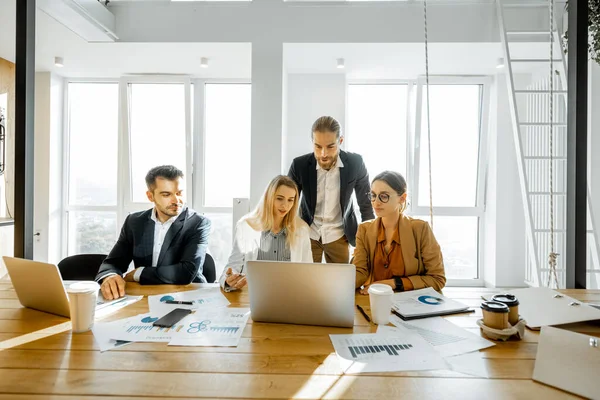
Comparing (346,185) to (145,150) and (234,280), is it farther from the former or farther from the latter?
(145,150)

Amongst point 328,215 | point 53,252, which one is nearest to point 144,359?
point 328,215

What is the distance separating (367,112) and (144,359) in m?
3.63

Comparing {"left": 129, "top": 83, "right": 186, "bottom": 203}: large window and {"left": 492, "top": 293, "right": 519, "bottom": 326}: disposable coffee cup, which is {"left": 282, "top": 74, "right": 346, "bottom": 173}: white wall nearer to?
{"left": 129, "top": 83, "right": 186, "bottom": 203}: large window

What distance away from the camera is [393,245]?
182cm

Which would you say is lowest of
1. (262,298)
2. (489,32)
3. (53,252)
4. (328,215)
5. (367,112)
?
(53,252)

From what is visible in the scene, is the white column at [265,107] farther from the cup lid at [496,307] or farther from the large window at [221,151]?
the cup lid at [496,307]

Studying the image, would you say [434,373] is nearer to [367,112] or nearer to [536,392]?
[536,392]

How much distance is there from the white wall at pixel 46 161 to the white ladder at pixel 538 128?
4459mm

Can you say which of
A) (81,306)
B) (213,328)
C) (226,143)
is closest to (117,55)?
(226,143)

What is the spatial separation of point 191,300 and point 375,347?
74 cm

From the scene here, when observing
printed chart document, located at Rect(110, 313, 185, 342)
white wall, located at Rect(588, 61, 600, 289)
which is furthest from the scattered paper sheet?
white wall, located at Rect(588, 61, 600, 289)

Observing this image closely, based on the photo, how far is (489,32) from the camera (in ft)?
9.96

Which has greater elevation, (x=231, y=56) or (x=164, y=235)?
(x=231, y=56)

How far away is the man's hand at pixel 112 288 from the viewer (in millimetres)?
1462
